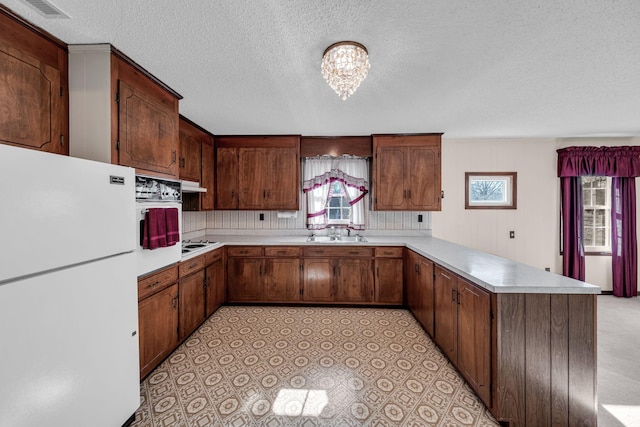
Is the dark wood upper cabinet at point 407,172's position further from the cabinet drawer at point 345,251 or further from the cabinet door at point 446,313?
the cabinet door at point 446,313

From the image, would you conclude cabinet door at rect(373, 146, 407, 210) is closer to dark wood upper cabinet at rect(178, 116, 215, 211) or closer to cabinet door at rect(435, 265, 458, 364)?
cabinet door at rect(435, 265, 458, 364)

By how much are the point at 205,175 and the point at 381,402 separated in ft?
10.8

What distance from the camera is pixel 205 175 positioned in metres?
3.61

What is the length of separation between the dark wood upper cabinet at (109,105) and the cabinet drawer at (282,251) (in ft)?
6.02

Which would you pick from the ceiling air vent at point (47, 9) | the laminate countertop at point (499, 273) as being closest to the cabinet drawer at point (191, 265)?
the laminate countertop at point (499, 273)

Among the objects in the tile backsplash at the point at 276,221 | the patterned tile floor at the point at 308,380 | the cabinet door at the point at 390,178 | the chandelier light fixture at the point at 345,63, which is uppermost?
the chandelier light fixture at the point at 345,63

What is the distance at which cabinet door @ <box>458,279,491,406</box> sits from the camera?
1.70 meters

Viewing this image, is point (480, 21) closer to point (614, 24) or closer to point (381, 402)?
point (614, 24)

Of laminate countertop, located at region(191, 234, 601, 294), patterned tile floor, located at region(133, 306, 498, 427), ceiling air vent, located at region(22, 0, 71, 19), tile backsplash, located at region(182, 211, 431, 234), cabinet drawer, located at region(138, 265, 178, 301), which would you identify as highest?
ceiling air vent, located at region(22, 0, 71, 19)

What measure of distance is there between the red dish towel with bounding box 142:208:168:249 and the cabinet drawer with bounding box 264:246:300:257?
5.20 ft

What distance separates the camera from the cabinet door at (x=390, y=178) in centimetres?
373

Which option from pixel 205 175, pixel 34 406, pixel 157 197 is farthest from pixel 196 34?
pixel 205 175

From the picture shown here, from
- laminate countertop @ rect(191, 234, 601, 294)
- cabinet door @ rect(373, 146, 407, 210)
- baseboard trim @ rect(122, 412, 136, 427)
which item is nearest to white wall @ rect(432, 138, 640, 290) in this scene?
cabinet door @ rect(373, 146, 407, 210)

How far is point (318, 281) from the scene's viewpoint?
3.49 meters
